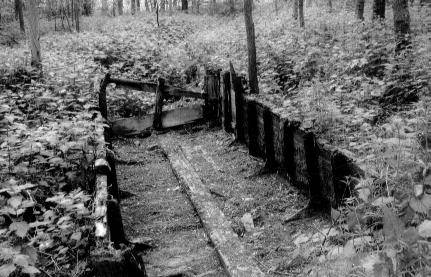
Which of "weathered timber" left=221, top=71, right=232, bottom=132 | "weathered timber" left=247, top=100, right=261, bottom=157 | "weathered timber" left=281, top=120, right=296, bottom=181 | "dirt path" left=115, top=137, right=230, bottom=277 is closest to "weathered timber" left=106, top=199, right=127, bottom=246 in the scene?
"dirt path" left=115, top=137, right=230, bottom=277

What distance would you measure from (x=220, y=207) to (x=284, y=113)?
6.16 feet

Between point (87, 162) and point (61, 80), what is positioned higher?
point (61, 80)

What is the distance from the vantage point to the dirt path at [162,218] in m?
5.39

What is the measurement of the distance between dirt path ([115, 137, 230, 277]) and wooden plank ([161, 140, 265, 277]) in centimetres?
13

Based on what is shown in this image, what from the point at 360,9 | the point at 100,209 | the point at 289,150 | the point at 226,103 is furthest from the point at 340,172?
the point at 360,9

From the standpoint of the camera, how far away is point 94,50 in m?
18.4

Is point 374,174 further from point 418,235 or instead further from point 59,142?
point 59,142

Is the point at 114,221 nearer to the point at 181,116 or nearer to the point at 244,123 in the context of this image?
the point at 244,123

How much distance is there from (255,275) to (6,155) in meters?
3.63

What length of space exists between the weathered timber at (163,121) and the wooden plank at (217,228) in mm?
2852

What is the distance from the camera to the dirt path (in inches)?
212

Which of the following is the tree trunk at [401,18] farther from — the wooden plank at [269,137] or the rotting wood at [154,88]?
the rotting wood at [154,88]

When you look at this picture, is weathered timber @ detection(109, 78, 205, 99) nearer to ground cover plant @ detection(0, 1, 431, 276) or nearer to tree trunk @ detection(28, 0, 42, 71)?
ground cover plant @ detection(0, 1, 431, 276)

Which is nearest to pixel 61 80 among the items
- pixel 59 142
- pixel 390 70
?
pixel 59 142
